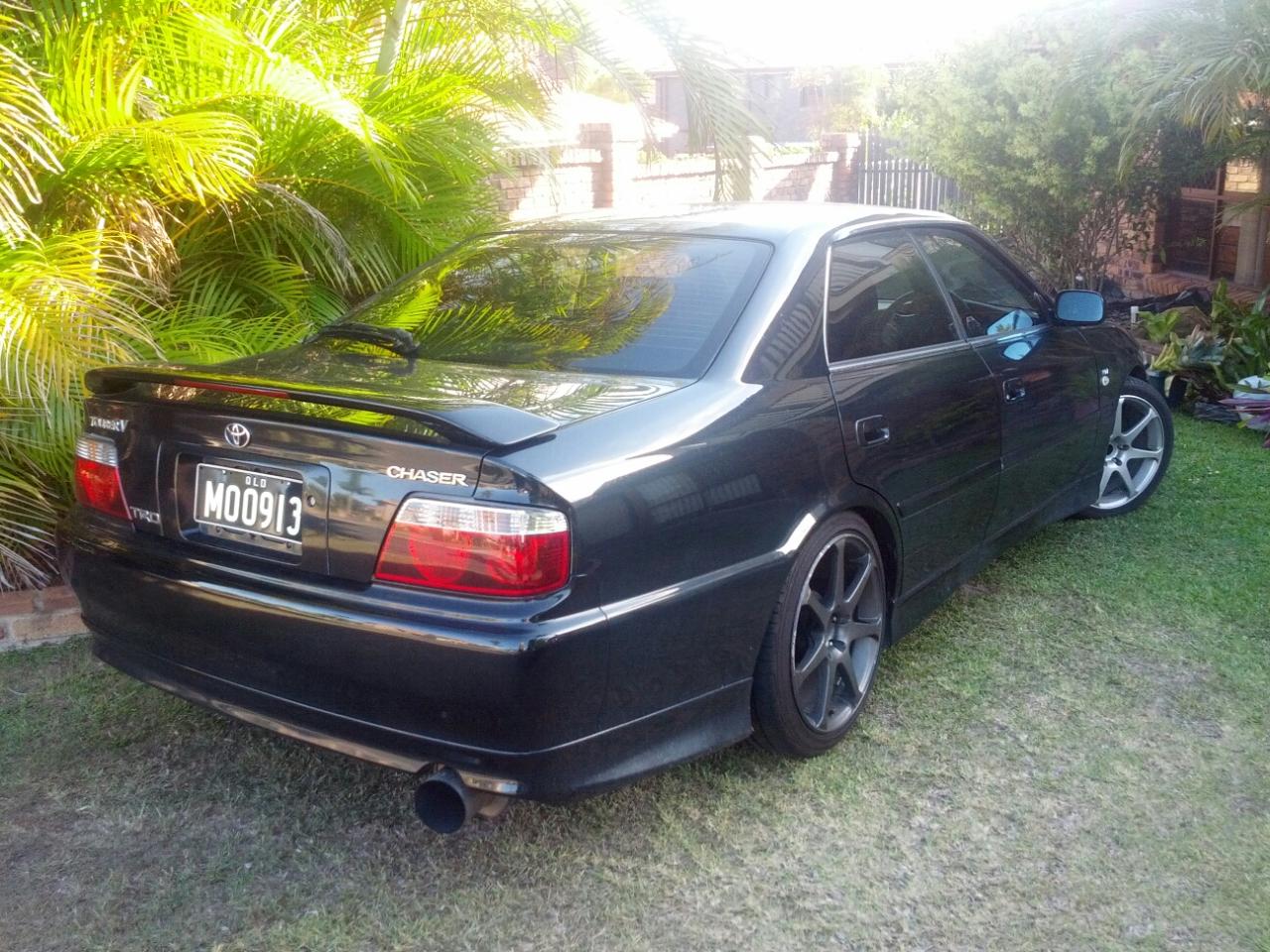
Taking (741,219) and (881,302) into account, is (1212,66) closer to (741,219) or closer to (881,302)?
(881,302)

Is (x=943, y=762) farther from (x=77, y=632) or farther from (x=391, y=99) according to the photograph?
(x=391, y=99)

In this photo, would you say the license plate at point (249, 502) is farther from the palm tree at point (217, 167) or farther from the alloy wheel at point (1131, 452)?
the alloy wheel at point (1131, 452)

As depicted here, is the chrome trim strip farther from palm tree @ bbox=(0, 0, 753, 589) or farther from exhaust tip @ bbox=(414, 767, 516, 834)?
palm tree @ bbox=(0, 0, 753, 589)

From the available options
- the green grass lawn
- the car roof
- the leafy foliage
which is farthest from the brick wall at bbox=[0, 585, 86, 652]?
the leafy foliage

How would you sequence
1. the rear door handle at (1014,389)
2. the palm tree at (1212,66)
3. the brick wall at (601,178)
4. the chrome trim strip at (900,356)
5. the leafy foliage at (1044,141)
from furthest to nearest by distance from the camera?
the leafy foliage at (1044,141), the brick wall at (601,178), the palm tree at (1212,66), the rear door handle at (1014,389), the chrome trim strip at (900,356)

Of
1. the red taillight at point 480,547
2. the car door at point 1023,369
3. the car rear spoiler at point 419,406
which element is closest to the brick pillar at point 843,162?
the car door at point 1023,369

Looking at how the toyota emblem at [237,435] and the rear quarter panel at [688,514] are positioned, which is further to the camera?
the toyota emblem at [237,435]

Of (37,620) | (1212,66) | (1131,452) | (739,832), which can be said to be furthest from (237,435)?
(1212,66)

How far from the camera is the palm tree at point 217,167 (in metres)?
4.25

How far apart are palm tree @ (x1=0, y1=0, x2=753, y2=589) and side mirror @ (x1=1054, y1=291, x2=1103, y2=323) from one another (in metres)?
1.86

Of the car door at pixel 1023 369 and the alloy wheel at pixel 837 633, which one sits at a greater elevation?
the car door at pixel 1023 369

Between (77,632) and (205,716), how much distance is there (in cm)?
100

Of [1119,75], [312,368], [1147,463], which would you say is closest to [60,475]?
[312,368]

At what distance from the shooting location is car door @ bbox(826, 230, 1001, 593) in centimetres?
349
